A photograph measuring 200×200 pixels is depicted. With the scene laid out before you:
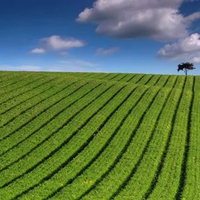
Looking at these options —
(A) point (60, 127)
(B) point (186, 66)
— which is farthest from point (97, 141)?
(B) point (186, 66)

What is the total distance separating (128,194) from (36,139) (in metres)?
12.6

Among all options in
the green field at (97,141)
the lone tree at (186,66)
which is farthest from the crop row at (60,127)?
the lone tree at (186,66)

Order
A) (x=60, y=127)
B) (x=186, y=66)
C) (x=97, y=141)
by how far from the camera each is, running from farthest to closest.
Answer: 1. (x=186, y=66)
2. (x=60, y=127)
3. (x=97, y=141)

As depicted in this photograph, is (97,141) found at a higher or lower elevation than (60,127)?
lower

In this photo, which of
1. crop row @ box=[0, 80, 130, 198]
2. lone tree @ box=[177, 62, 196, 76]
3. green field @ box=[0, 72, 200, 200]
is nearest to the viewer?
green field @ box=[0, 72, 200, 200]

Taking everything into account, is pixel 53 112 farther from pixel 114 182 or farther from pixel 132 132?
pixel 114 182

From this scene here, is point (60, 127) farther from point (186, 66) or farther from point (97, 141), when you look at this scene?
point (186, 66)

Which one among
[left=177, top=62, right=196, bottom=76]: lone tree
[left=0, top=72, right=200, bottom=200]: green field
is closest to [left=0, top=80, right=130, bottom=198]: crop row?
[left=0, top=72, right=200, bottom=200]: green field

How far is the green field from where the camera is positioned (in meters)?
28.0

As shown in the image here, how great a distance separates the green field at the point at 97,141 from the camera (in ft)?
91.7

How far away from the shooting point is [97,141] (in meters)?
36.5

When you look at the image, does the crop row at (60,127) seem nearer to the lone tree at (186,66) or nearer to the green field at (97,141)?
the green field at (97,141)

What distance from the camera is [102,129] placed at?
1549 inches

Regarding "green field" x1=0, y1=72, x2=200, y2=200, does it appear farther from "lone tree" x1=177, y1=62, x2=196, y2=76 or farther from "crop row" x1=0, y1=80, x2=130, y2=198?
"lone tree" x1=177, y1=62, x2=196, y2=76
